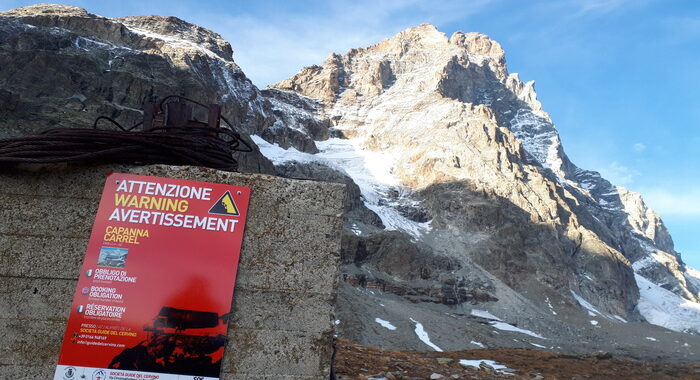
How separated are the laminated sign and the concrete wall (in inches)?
3.5

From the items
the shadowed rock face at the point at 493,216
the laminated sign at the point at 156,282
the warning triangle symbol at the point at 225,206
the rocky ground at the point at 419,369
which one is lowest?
the rocky ground at the point at 419,369

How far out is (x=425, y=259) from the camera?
300ft

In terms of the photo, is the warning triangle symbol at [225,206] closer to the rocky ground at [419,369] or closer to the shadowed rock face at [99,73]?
the rocky ground at [419,369]

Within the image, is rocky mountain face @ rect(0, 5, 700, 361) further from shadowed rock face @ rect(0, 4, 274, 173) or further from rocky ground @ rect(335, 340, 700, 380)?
rocky ground @ rect(335, 340, 700, 380)

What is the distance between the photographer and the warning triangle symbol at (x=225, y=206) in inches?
144

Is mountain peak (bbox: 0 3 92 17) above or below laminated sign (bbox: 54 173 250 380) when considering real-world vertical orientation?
above

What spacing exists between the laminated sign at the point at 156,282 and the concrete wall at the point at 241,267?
0.29 feet

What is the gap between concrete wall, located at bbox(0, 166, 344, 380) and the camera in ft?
11.1

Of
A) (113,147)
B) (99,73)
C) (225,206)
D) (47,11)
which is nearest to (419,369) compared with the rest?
(225,206)

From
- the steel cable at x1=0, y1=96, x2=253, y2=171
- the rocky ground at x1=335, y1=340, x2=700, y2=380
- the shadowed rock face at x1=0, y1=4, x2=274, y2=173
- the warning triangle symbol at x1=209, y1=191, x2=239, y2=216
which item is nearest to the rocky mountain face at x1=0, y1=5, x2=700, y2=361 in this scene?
the shadowed rock face at x1=0, y1=4, x2=274, y2=173

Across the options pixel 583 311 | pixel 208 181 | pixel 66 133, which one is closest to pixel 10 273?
pixel 66 133

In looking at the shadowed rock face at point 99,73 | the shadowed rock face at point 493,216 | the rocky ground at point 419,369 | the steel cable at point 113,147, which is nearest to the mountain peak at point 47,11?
the shadowed rock face at point 99,73

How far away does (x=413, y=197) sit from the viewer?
420ft

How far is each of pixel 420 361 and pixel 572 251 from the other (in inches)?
4917
